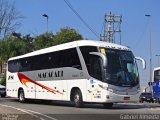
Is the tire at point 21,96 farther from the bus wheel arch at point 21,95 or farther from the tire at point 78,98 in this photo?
the tire at point 78,98

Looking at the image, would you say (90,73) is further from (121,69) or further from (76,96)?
(76,96)

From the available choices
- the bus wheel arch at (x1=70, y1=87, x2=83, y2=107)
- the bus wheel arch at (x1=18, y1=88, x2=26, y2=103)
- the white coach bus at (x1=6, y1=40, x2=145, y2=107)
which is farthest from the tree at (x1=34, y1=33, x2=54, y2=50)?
the bus wheel arch at (x1=70, y1=87, x2=83, y2=107)

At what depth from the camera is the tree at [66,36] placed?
66.4 metres

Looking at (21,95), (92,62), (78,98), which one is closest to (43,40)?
(21,95)

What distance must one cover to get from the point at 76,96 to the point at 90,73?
79.3 inches

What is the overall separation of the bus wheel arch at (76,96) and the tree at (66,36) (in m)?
40.2

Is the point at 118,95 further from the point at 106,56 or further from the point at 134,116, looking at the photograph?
the point at 134,116

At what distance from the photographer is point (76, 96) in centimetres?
2534

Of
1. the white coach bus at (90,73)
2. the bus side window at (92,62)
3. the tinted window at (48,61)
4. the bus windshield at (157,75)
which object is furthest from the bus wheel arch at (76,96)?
the bus windshield at (157,75)

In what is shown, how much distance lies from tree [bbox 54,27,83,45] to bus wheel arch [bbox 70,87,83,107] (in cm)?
4020

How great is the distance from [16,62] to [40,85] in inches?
215

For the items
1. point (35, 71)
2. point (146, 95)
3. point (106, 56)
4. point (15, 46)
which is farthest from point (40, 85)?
point (15, 46)

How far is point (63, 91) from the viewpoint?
26797mm

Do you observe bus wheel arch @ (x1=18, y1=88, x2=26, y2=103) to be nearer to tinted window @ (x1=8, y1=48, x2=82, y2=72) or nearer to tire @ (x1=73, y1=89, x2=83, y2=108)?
tinted window @ (x1=8, y1=48, x2=82, y2=72)
